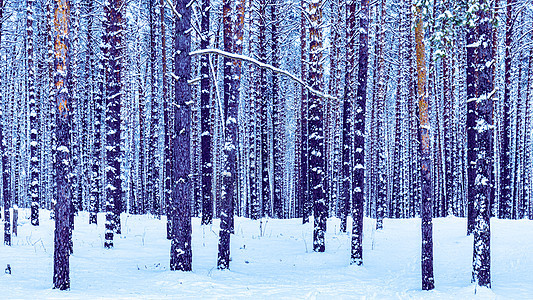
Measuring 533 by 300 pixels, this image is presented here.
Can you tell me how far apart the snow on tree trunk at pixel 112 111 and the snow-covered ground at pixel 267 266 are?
118cm

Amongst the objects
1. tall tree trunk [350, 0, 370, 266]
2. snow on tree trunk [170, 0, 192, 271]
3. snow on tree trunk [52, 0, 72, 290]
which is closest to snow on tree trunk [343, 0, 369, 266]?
tall tree trunk [350, 0, 370, 266]

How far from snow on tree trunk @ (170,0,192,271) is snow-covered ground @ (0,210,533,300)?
490 millimetres

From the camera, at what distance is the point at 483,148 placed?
852cm

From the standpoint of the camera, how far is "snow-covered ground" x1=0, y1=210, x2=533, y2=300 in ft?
27.3

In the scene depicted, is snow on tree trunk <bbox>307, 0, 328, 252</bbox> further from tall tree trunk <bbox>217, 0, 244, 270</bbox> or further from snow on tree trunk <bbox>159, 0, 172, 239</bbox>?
snow on tree trunk <bbox>159, 0, 172, 239</bbox>

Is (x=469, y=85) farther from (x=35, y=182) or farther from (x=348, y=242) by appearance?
(x=35, y=182)

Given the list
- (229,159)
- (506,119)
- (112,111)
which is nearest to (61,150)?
(229,159)

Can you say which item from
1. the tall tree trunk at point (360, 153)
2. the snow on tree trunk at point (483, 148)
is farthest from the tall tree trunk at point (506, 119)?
the snow on tree trunk at point (483, 148)

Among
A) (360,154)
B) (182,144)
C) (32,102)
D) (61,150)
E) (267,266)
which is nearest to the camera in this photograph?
(61,150)

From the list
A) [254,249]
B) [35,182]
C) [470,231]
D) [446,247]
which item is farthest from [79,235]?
[470,231]

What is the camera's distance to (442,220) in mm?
20016

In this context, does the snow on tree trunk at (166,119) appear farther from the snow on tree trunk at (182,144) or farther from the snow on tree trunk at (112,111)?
the snow on tree trunk at (182,144)

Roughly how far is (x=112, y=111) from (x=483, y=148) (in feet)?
30.6

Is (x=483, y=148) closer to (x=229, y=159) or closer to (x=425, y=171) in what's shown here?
(x=425, y=171)
